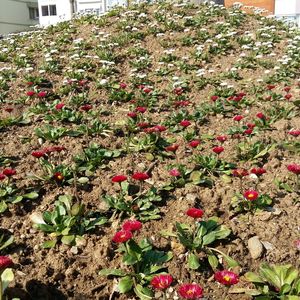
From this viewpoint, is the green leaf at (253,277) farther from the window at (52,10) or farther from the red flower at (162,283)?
the window at (52,10)

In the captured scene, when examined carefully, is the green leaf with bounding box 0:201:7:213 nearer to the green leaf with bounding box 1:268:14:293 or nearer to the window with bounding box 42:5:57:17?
the green leaf with bounding box 1:268:14:293

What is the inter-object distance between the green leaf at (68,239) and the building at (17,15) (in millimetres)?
48123

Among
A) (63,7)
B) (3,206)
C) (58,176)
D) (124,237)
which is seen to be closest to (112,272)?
(124,237)

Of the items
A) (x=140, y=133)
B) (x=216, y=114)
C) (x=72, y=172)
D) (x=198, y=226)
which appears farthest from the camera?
(x=216, y=114)

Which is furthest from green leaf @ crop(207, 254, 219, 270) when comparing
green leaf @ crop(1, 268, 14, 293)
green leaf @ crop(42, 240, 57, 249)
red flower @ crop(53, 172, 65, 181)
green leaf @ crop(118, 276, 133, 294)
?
red flower @ crop(53, 172, 65, 181)

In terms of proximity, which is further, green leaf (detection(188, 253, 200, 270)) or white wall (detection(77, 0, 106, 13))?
white wall (detection(77, 0, 106, 13))

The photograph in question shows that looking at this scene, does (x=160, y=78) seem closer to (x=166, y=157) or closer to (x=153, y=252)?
(x=166, y=157)

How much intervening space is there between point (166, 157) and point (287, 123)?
2389 millimetres

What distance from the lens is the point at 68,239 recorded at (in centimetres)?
380

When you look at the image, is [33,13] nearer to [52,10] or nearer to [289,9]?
[52,10]

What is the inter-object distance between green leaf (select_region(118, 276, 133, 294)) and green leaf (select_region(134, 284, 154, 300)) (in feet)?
0.20

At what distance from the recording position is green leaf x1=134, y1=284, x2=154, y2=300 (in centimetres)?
319

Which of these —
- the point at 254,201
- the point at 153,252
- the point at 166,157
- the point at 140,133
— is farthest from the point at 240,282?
the point at 140,133

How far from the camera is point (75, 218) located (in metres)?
4.00
